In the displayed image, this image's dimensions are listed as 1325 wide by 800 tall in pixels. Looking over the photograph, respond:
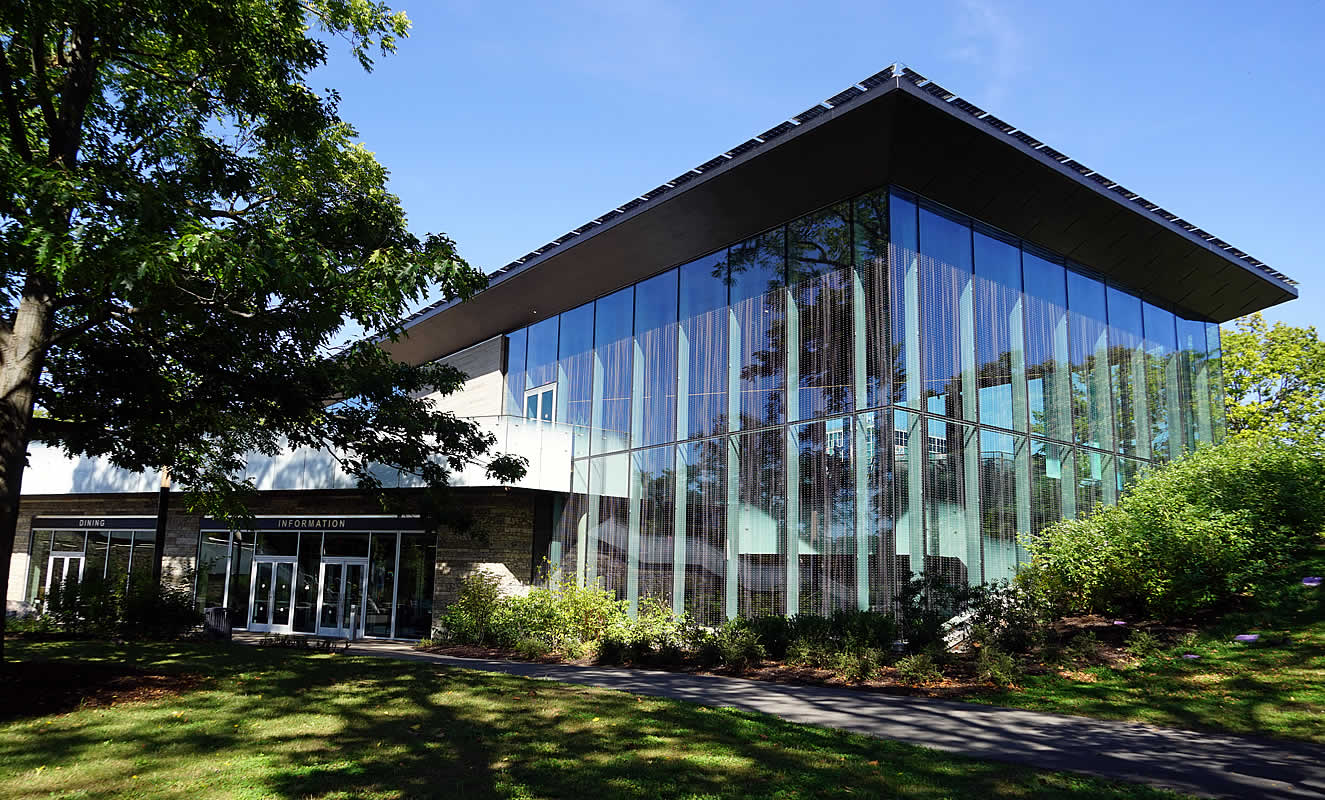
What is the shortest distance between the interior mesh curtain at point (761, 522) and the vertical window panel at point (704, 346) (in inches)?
45.0

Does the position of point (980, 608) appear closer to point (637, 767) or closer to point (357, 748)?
point (637, 767)

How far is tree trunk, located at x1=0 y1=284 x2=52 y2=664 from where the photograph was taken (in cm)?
980

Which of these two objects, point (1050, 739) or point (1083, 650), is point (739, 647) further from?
point (1050, 739)

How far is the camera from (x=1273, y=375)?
3616cm

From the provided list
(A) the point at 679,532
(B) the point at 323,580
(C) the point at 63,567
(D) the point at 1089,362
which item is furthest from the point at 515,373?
(C) the point at 63,567

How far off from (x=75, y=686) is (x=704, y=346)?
12086 mm

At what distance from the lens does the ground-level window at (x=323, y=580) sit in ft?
75.5

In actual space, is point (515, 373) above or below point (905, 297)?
above

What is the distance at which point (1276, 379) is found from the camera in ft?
119

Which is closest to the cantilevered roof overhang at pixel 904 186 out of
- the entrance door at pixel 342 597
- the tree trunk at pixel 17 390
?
the tree trunk at pixel 17 390

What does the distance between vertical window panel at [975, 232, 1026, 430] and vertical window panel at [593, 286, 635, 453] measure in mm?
7733

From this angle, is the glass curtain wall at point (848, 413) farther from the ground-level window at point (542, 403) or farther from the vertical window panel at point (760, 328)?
the ground-level window at point (542, 403)

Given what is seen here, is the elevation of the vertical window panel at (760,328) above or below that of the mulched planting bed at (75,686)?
above

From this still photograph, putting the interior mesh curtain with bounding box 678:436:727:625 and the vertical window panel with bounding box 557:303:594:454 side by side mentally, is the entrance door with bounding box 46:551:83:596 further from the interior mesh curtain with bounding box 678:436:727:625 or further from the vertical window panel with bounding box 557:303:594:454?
the interior mesh curtain with bounding box 678:436:727:625
